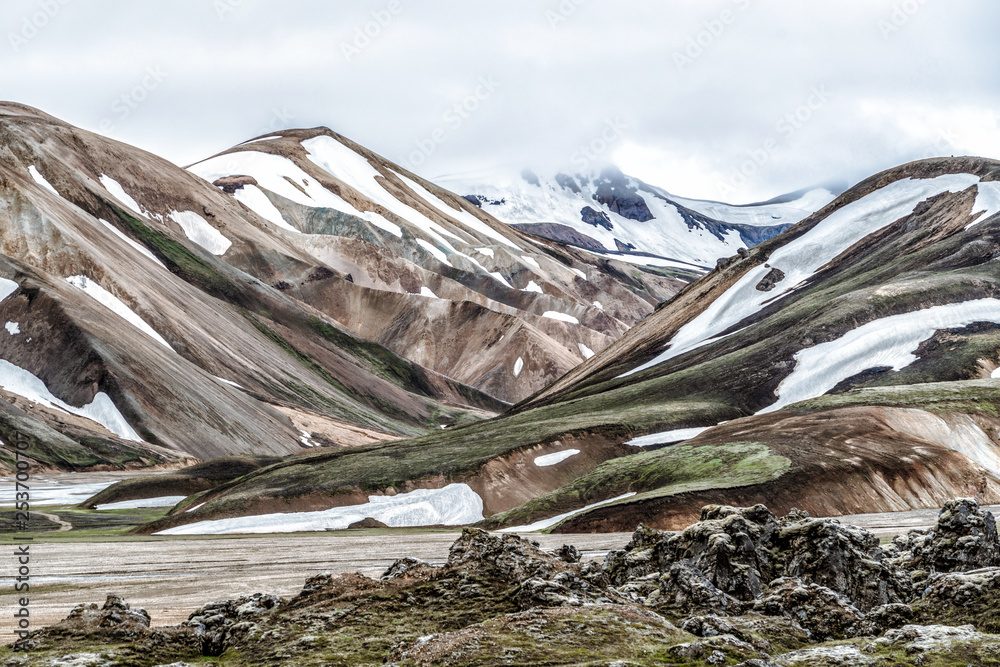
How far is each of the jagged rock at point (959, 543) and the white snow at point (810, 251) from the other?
67.6m

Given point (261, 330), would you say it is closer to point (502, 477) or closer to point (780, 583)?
point (502, 477)

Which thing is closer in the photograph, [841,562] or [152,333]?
[841,562]

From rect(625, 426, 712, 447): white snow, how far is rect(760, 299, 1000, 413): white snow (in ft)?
21.4

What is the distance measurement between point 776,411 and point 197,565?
3638 centimetres

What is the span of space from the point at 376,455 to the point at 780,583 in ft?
173

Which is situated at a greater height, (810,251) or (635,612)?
(810,251)

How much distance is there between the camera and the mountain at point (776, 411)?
4178cm

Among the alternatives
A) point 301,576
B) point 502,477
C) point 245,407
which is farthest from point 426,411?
point 301,576

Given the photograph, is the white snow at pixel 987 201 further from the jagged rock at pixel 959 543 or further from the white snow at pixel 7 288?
the white snow at pixel 7 288

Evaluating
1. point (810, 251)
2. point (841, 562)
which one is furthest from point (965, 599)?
point (810, 251)

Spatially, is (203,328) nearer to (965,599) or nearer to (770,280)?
(770,280)

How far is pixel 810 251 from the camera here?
94688 mm

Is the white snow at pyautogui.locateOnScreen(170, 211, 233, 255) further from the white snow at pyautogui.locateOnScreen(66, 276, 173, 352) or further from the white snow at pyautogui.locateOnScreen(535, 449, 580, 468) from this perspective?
the white snow at pyautogui.locateOnScreen(535, 449, 580, 468)

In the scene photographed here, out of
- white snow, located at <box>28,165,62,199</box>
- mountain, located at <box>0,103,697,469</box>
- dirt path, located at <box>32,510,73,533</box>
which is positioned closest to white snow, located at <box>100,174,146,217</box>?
mountain, located at <box>0,103,697,469</box>
